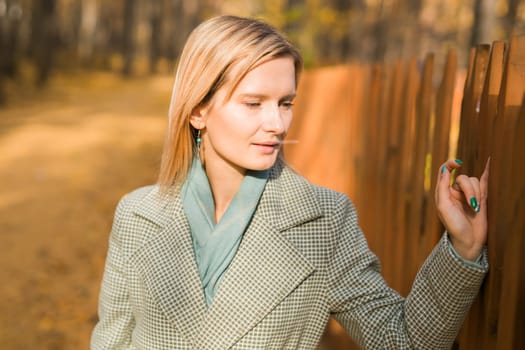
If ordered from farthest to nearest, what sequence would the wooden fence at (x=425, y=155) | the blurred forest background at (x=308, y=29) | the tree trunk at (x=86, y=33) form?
the tree trunk at (x=86, y=33) < the blurred forest background at (x=308, y=29) < the wooden fence at (x=425, y=155)

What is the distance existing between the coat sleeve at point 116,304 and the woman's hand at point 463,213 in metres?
1.08

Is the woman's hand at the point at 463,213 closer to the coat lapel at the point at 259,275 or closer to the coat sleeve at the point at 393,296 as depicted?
the coat sleeve at the point at 393,296

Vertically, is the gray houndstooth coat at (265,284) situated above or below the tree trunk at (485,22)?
below

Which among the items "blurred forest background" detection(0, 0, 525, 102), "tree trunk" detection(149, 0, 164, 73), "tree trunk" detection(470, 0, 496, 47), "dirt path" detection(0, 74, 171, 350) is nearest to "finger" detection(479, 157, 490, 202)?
"dirt path" detection(0, 74, 171, 350)

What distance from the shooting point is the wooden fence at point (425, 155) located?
5.71 feet

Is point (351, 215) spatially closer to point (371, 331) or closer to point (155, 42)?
point (371, 331)

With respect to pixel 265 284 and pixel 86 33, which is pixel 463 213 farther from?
pixel 86 33

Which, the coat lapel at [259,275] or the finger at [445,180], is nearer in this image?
the finger at [445,180]

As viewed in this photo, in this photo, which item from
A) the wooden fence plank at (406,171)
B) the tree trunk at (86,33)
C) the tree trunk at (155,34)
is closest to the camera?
the wooden fence plank at (406,171)

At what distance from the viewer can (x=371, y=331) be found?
2.00 m

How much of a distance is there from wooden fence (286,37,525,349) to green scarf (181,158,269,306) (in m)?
0.70

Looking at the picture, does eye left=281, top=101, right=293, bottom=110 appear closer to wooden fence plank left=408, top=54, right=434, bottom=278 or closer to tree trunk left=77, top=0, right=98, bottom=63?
wooden fence plank left=408, top=54, right=434, bottom=278

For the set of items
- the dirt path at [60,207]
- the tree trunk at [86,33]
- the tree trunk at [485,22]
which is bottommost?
the dirt path at [60,207]

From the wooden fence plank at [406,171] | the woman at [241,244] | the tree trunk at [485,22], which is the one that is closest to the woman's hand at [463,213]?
the woman at [241,244]
